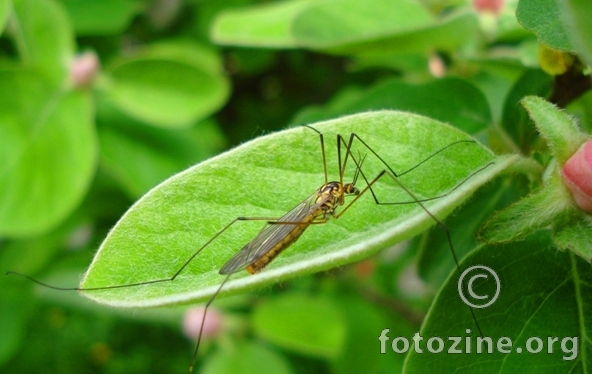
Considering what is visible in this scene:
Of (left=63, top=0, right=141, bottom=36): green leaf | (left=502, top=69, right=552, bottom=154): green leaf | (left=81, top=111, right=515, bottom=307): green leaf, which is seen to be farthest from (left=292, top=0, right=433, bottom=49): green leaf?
(left=63, top=0, right=141, bottom=36): green leaf

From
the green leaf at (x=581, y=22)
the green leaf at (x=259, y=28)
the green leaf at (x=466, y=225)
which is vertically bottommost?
the green leaf at (x=466, y=225)

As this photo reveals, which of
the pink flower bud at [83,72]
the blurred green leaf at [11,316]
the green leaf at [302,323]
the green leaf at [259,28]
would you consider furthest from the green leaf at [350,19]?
the blurred green leaf at [11,316]

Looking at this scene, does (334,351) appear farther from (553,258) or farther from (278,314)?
(553,258)

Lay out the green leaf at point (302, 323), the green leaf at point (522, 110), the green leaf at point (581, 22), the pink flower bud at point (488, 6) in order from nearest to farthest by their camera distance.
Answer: the green leaf at point (581, 22) < the green leaf at point (522, 110) < the pink flower bud at point (488, 6) < the green leaf at point (302, 323)

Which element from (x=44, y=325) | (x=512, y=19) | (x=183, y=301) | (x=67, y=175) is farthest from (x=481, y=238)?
(x=44, y=325)

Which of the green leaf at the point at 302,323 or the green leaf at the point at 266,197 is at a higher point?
the green leaf at the point at 266,197

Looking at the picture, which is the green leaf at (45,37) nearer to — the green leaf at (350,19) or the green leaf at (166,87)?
the green leaf at (166,87)

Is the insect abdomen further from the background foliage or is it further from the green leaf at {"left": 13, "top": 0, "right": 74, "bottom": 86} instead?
the green leaf at {"left": 13, "top": 0, "right": 74, "bottom": 86}
